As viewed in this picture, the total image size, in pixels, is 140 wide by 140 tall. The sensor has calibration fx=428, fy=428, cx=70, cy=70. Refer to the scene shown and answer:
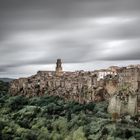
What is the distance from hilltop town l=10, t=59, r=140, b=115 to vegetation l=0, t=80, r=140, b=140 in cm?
269

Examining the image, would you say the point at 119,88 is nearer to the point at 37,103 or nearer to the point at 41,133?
the point at 41,133

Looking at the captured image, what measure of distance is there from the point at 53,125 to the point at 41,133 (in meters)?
3.08

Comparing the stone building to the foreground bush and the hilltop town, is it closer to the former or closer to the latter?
the hilltop town

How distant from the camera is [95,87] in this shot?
7725 centimetres

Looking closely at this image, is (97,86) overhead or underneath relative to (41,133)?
overhead

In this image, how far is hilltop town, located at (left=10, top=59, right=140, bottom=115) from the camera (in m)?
61.3

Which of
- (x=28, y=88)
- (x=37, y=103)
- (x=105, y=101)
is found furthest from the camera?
(x=28, y=88)

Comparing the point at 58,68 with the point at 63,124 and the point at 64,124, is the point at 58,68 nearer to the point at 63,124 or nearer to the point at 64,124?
the point at 63,124

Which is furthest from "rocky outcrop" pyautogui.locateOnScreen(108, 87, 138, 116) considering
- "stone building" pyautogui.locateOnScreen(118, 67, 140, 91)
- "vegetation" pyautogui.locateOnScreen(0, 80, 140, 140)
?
"stone building" pyautogui.locateOnScreen(118, 67, 140, 91)

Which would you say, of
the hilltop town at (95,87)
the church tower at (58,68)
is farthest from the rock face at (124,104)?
the church tower at (58,68)

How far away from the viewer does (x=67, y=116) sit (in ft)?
213

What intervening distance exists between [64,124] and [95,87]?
62.3ft

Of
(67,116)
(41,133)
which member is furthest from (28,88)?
(41,133)

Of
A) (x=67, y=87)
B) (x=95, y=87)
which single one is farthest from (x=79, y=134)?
(x=67, y=87)
